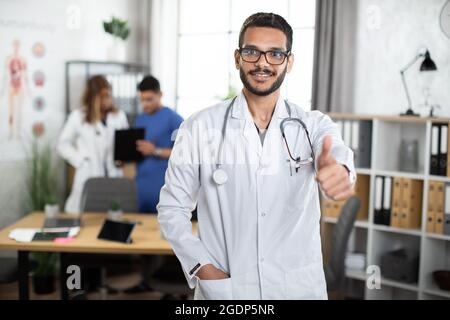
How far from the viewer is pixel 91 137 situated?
364cm

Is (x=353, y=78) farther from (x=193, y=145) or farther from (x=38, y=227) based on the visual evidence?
(x=38, y=227)

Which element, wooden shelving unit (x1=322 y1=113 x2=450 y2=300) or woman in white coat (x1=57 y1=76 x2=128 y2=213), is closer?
wooden shelving unit (x1=322 y1=113 x2=450 y2=300)

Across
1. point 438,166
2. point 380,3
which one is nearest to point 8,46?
point 380,3

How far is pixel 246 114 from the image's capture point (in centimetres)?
159

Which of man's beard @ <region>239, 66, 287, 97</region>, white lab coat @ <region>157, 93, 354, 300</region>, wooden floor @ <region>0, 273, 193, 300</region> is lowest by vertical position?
wooden floor @ <region>0, 273, 193, 300</region>

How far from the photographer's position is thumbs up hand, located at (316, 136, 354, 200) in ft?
4.12

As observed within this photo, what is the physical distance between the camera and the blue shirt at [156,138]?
2.14 m

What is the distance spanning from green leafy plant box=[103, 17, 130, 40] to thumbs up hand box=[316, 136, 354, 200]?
97.4 inches

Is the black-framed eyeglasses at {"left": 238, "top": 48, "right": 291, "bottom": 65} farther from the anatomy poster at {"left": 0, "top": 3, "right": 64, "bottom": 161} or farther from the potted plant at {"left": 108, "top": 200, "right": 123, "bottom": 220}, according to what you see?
the potted plant at {"left": 108, "top": 200, "right": 123, "bottom": 220}

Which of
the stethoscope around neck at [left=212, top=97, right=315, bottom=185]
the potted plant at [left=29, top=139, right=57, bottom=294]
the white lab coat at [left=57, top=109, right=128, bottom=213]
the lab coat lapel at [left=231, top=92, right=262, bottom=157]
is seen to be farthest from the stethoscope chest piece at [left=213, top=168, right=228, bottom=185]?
the white lab coat at [left=57, top=109, right=128, bottom=213]

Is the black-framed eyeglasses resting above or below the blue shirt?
above

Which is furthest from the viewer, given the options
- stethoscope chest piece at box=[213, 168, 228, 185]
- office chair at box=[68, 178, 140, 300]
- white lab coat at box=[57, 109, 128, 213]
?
white lab coat at box=[57, 109, 128, 213]

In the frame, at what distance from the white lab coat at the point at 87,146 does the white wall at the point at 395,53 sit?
4.93 ft
